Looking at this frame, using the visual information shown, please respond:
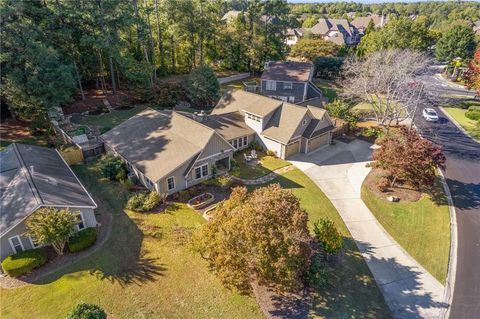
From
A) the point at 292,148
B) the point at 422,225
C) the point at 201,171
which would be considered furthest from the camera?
the point at 292,148

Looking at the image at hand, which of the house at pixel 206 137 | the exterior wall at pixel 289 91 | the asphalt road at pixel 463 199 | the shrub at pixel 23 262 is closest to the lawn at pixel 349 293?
the asphalt road at pixel 463 199

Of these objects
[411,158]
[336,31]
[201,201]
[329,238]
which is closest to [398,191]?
[411,158]

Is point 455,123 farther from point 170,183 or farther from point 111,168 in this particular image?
point 111,168

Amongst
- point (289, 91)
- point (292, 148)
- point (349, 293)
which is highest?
point (289, 91)

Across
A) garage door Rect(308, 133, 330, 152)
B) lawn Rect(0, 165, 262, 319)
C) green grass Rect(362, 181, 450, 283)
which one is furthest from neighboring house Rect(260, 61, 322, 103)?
lawn Rect(0, 165, 262, 319)

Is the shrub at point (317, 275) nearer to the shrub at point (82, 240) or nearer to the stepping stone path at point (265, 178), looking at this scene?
the stepping stone path at point (265, 178)

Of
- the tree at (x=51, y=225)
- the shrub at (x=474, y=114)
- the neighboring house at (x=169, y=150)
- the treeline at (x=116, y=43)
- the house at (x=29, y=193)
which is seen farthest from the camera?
the shrub at (x=474, y=114)
